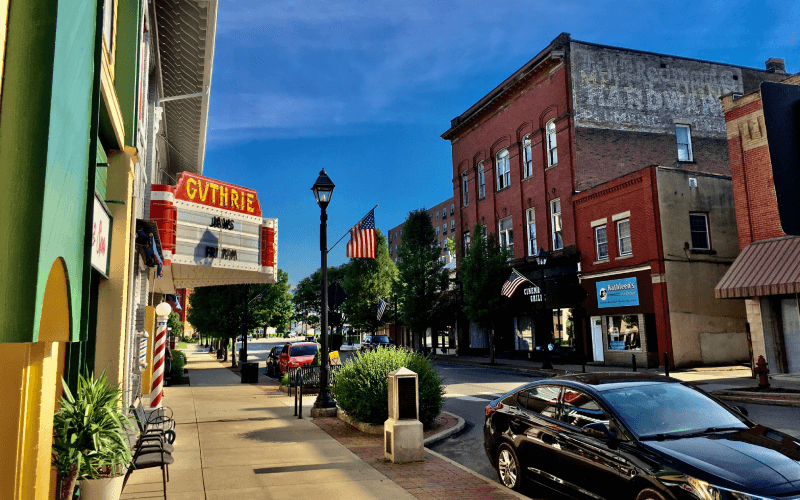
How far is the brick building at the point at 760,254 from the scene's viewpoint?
19.7 meters

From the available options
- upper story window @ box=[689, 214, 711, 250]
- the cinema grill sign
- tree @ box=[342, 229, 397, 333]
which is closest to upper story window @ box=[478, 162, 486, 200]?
upper story window @ box=[689, 214, 711, 250]

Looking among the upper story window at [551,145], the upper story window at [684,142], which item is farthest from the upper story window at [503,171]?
the upper story window at [684,142]

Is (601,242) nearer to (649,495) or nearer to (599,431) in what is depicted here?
(599,431)

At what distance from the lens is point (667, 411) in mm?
6309

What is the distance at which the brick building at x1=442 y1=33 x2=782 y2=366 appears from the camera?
97.3 ft

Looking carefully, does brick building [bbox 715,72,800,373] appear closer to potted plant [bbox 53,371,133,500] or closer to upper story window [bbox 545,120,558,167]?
upper story window [bbox 545,120,558,167]

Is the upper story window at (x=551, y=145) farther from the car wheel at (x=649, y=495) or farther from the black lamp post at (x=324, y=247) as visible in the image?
the car wheel at (x=649, y=495)

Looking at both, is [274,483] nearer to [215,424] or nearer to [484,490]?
[484,490]

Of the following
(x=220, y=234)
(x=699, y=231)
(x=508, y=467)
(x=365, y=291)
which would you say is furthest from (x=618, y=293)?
(x=365, y=291)

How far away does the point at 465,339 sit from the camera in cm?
4322

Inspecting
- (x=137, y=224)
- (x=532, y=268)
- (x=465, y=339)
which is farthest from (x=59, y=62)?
(x=465, y=339)

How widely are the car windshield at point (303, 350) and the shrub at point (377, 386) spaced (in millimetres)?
14531

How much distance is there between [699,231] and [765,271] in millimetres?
8981

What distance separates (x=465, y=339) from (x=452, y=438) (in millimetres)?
32413
